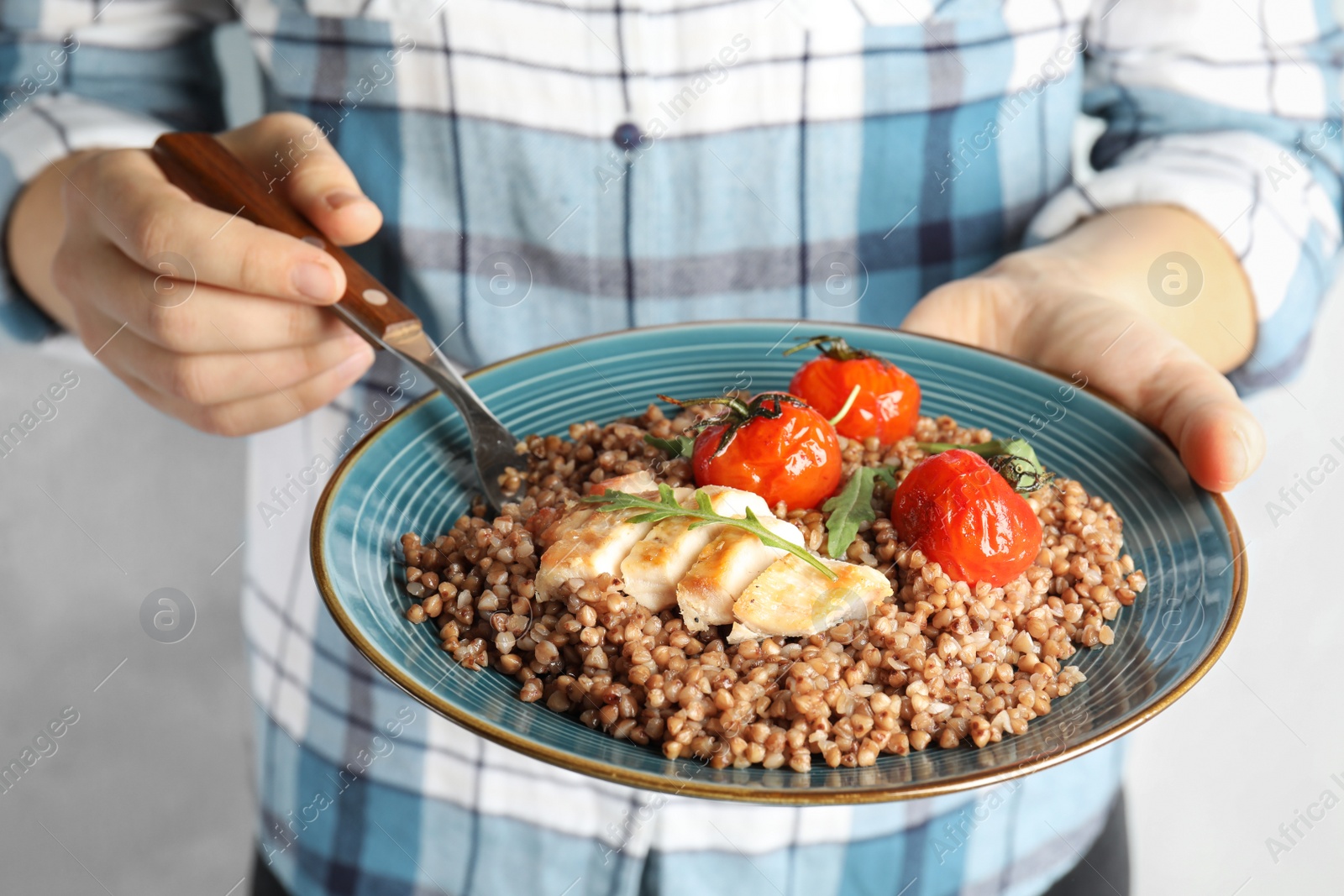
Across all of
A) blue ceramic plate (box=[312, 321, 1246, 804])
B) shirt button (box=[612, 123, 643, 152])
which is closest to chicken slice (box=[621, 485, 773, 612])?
blue ceramic plate (box=[312, 321, 1246, 804])

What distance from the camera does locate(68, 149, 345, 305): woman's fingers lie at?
4.36 feet

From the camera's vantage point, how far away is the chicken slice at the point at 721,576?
3.45 ft

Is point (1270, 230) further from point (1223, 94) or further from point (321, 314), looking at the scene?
point (321, 314)

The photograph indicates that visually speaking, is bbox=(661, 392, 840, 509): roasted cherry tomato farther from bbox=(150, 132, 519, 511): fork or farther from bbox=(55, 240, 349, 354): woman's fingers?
bbox=(55, 240, 349, 354): woman's fingers

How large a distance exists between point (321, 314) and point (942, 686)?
99 centimetres

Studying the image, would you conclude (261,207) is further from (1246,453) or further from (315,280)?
(1246,453)

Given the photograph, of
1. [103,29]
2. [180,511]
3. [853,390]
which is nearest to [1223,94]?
[853,390]

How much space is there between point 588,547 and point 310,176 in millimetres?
733

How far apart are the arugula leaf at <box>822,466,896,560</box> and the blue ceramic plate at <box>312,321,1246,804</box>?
0.82ft

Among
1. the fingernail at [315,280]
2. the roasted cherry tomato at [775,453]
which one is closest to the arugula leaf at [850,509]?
the roasted cherry tomato at [775,453]

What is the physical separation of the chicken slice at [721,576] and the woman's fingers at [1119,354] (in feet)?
1.74

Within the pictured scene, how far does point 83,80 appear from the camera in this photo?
→ 1.92 metres

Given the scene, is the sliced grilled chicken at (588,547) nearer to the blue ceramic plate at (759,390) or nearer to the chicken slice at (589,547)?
the chicken slice at (589,547)

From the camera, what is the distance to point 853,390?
1.35 meters
